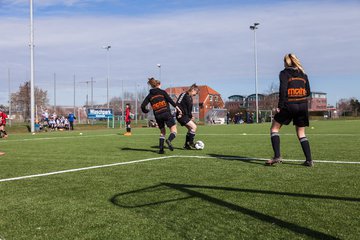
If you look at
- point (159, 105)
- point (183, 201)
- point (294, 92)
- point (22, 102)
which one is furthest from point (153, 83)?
point (22, 102)

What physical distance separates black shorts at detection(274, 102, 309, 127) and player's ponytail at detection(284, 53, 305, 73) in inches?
27.7

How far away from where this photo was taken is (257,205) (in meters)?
4.29

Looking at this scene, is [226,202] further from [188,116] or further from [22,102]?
[22,102]

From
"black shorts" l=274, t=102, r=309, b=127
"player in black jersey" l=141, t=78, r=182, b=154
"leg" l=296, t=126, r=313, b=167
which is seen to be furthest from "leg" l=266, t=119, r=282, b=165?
"player in black jersey" l=141, t=78, r=182, b=154

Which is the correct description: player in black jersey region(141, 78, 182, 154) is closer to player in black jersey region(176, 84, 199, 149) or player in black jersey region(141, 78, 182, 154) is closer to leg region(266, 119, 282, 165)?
player in black jersey region(176, 84, 199, 149)

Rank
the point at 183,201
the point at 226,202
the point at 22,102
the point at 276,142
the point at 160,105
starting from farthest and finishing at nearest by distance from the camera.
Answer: the point at 22,102 → the point at 160,105 → the point at 276,142 → the point at 183,201 → the point at 226,202

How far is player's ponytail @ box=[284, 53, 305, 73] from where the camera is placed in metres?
7.39

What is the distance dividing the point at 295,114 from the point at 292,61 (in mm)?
992

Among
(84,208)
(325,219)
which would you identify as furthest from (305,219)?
(84,208)

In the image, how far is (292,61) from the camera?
24.3 feet

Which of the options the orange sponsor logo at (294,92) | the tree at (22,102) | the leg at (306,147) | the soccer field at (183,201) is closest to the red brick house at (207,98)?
the tree at (22,102)

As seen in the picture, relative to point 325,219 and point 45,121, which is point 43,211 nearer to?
point 325,219

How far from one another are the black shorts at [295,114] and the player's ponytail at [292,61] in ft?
2.31

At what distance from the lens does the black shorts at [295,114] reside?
289 inches
